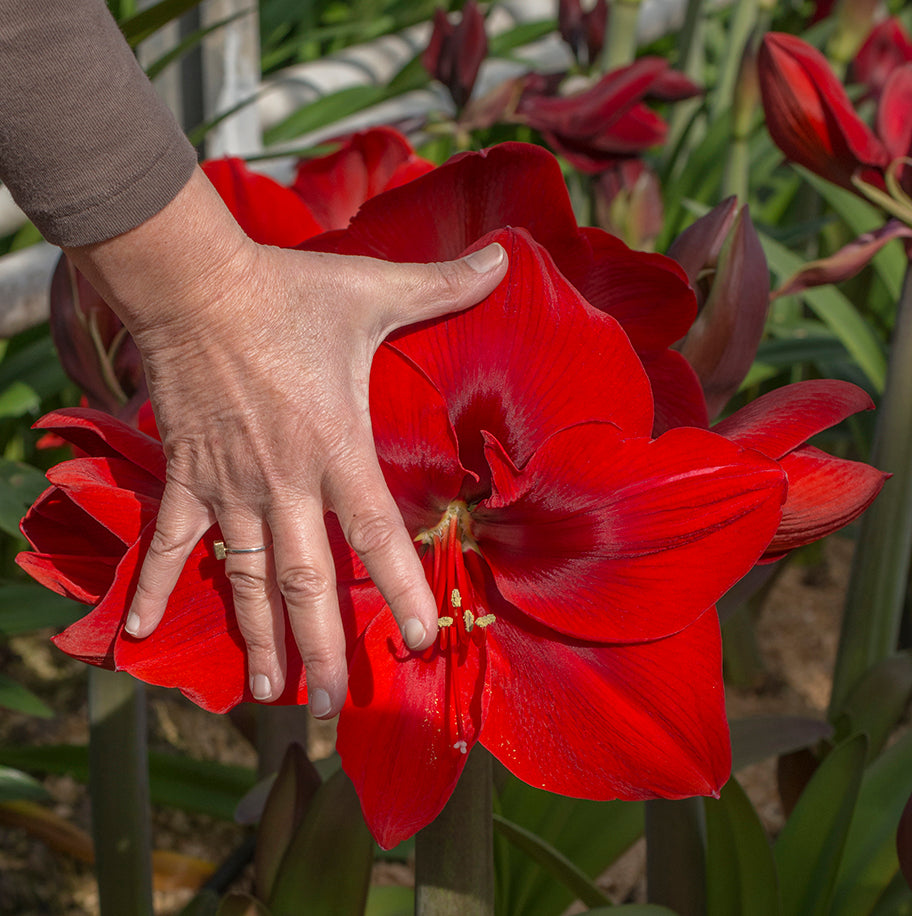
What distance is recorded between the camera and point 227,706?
38 cm

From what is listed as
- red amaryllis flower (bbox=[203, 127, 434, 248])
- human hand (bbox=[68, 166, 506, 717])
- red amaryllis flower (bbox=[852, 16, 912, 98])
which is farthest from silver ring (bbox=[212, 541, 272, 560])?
red amaryllis flower (bbox=[852, 16, 912, 98])

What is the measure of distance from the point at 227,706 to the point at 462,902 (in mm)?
155

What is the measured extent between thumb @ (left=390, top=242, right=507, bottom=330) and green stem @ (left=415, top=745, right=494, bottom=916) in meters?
0.19

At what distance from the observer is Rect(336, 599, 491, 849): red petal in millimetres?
375

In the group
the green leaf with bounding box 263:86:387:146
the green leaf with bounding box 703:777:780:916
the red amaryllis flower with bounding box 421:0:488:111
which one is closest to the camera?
the green leaf with bounding box 703:777:780:916

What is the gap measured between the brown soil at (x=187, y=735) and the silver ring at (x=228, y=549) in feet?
2.40

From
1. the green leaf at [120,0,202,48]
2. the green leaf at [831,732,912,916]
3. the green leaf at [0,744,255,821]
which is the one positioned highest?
the green leaf at [120,0,202,48]

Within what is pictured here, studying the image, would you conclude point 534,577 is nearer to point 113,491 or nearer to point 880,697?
point 113,491

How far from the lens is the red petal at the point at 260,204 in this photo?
0.52 meters

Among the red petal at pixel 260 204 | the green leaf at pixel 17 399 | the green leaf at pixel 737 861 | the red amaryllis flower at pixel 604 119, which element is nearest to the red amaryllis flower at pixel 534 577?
the red petal at pixel 260 204

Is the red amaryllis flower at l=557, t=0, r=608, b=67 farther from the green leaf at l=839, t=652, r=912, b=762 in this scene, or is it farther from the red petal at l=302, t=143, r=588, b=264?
the red petal at l=302, t=143, r=588, b=264

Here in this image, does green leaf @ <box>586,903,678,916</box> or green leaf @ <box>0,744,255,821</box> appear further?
green leaf @ <box>0,744,255,821</box>

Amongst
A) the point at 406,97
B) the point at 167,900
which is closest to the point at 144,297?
the point at 167,900

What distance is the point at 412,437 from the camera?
15.3 inches
